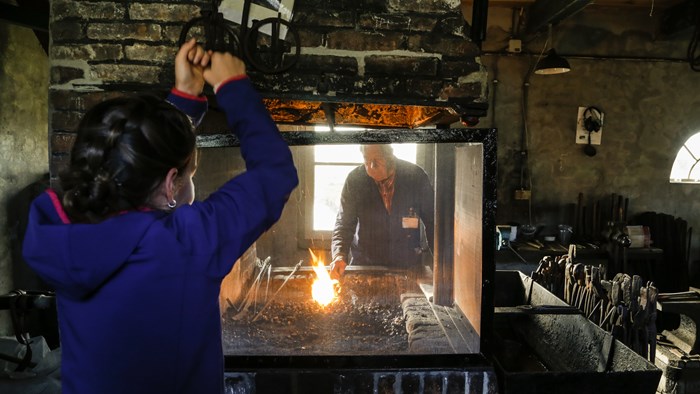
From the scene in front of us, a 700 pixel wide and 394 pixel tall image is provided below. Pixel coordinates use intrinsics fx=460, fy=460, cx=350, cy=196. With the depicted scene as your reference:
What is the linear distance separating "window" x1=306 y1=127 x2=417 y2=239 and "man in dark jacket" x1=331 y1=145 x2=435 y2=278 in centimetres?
2

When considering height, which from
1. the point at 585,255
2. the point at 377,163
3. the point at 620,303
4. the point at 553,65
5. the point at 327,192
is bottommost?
the point at 585,255

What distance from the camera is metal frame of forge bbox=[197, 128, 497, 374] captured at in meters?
1.66

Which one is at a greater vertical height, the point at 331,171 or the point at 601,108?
the point at 601,108

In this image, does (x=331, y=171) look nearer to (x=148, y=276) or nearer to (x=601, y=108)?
(x=148, y=276)

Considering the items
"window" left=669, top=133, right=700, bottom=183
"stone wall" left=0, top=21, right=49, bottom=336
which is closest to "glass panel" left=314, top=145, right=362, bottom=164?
"stone wall" left=0, top=21, right=49, bottom=336

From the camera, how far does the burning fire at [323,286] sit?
192cm

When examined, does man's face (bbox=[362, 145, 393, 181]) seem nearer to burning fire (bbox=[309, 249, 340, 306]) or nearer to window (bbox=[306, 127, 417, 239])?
window (bbox=[306, 127, 417, 239])

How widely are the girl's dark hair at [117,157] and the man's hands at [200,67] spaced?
26 cm

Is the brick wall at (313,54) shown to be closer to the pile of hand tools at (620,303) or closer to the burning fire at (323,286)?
the burning fire at (323,286)

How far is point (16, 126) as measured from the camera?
11.7 ft

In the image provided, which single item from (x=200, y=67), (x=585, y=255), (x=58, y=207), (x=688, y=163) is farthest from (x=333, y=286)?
(x=688, y=163)

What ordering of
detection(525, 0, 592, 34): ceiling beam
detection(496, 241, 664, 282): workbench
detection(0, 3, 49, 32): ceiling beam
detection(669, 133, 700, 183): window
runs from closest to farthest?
detection(0, 3, 49, 32): ceiling beam
detection(525, 0, 592, 34): ceiling beam
detection(496, 241, 664, 282): workbench
detection(669, 133, 700, 183): window


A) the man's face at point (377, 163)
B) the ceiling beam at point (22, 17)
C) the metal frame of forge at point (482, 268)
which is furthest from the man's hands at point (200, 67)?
the ceiling beam at point (22, 17)

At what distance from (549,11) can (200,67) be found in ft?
17.7
